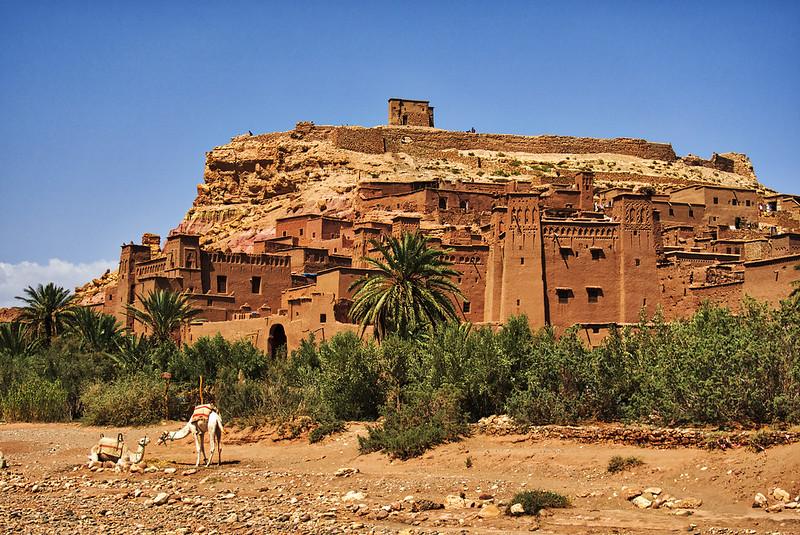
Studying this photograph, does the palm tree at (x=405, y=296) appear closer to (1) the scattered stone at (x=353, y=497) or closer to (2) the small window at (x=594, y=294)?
(2) the small window at (x=594, y=294)

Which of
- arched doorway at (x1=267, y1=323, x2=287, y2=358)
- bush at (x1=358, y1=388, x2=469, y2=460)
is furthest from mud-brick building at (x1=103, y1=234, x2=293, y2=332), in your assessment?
bush at (x1=358, y1=388, x2=469, y2=460)

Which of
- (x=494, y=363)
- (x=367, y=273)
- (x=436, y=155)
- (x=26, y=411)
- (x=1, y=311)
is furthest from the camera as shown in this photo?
(x=436, y=155)

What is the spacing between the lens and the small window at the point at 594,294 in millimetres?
41344

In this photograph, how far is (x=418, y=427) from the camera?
2538cm

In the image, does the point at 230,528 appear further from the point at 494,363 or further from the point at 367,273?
the point at 367,273

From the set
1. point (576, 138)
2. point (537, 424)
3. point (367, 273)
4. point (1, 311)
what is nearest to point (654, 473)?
point (537, 424)

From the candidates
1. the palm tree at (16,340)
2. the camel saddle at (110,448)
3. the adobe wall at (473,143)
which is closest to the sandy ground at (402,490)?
the camel saddle at (110,448)

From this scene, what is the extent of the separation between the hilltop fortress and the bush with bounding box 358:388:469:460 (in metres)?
11.5

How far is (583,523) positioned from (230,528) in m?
5.98

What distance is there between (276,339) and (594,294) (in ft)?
39.7

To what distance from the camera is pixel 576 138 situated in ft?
280

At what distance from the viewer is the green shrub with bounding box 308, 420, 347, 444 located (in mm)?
28052

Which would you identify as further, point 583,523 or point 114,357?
point 114,357

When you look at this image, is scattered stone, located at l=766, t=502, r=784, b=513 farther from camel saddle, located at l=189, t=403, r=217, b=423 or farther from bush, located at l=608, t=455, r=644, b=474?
camel saddle, located at l=189, t=403, r=217, b=423
